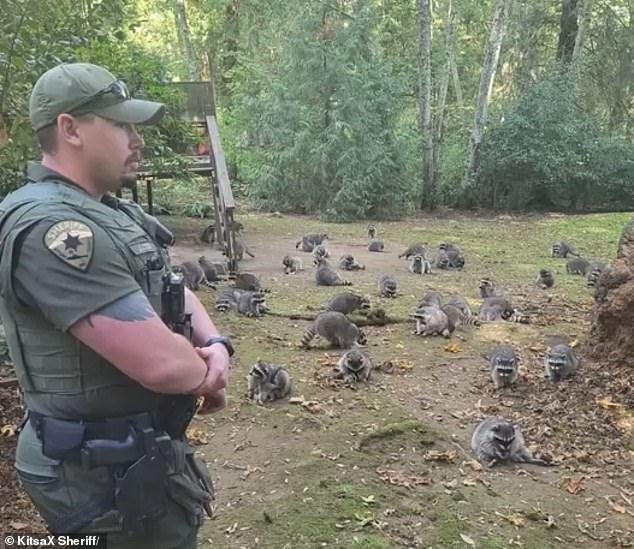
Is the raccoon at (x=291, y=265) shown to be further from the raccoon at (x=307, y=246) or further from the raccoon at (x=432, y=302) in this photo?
the raccoon at (x=432, y=302)

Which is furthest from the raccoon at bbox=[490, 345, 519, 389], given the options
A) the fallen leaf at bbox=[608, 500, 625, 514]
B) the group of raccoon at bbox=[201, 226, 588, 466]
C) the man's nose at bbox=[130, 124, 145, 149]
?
the man's nose at bbox=[130, 124, 145, 149]

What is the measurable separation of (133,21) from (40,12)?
2688 millimetres

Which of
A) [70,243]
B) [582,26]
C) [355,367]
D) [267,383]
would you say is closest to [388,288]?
[355,367]

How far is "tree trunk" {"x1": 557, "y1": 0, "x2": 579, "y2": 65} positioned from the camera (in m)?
23.2

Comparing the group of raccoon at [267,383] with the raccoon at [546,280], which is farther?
the raccoon at [546,280]

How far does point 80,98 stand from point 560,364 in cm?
572

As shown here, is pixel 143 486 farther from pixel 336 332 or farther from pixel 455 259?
pixel 455 259

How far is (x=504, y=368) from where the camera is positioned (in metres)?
6.89

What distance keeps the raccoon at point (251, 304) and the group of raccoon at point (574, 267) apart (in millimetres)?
4665

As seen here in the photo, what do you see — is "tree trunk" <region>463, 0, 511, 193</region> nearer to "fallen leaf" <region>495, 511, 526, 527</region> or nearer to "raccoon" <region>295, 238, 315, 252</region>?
"raccoon" <region>295, 238, 315, 252</region>

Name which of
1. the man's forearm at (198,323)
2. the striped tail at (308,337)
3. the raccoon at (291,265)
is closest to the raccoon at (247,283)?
the raccoon at (291,265)

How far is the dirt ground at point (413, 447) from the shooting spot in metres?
4.40

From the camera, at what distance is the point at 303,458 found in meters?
5.32

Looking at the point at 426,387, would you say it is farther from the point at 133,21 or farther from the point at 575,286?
the point at 575,286
